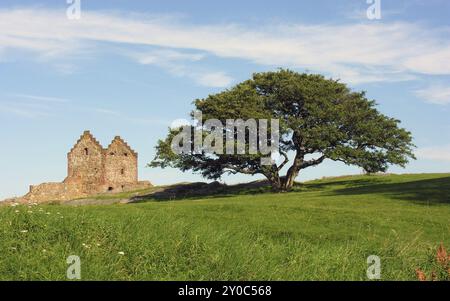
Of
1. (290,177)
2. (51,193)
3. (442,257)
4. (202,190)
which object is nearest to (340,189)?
(290,177)

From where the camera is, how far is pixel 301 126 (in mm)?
54312

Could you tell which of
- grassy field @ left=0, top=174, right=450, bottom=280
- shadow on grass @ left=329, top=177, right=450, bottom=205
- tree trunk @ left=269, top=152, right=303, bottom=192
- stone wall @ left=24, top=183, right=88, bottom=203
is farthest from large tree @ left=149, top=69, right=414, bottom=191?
grassy field @ left=0, top=174, right=450, bottom=280

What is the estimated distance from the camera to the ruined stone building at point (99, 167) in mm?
77688

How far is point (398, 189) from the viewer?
36.5 m

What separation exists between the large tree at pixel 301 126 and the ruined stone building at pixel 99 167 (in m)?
23.9

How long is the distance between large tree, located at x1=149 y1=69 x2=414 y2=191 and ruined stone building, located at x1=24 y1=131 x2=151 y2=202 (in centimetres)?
2392

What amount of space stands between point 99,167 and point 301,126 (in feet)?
111

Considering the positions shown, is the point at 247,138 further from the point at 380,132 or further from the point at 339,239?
the point at 339,239

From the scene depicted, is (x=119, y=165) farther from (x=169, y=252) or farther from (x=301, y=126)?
(x=169, y=252)

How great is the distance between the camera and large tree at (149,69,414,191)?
52812mm

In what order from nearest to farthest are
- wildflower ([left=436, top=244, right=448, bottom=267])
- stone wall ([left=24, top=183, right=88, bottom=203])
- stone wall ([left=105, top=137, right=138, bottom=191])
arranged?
wildflower ([left=436, top=244, right=448, bottom=267])
stone wall ([left=24, top=183, right=88, bottom=203])
stone wall ([left=105, top=137, right=138, bottom=191])

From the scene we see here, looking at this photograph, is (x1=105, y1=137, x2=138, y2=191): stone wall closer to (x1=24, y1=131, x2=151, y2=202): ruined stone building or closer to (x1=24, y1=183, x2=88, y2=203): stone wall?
(x1=24, y1=131, x2=151, y2=202): ruined stone building
